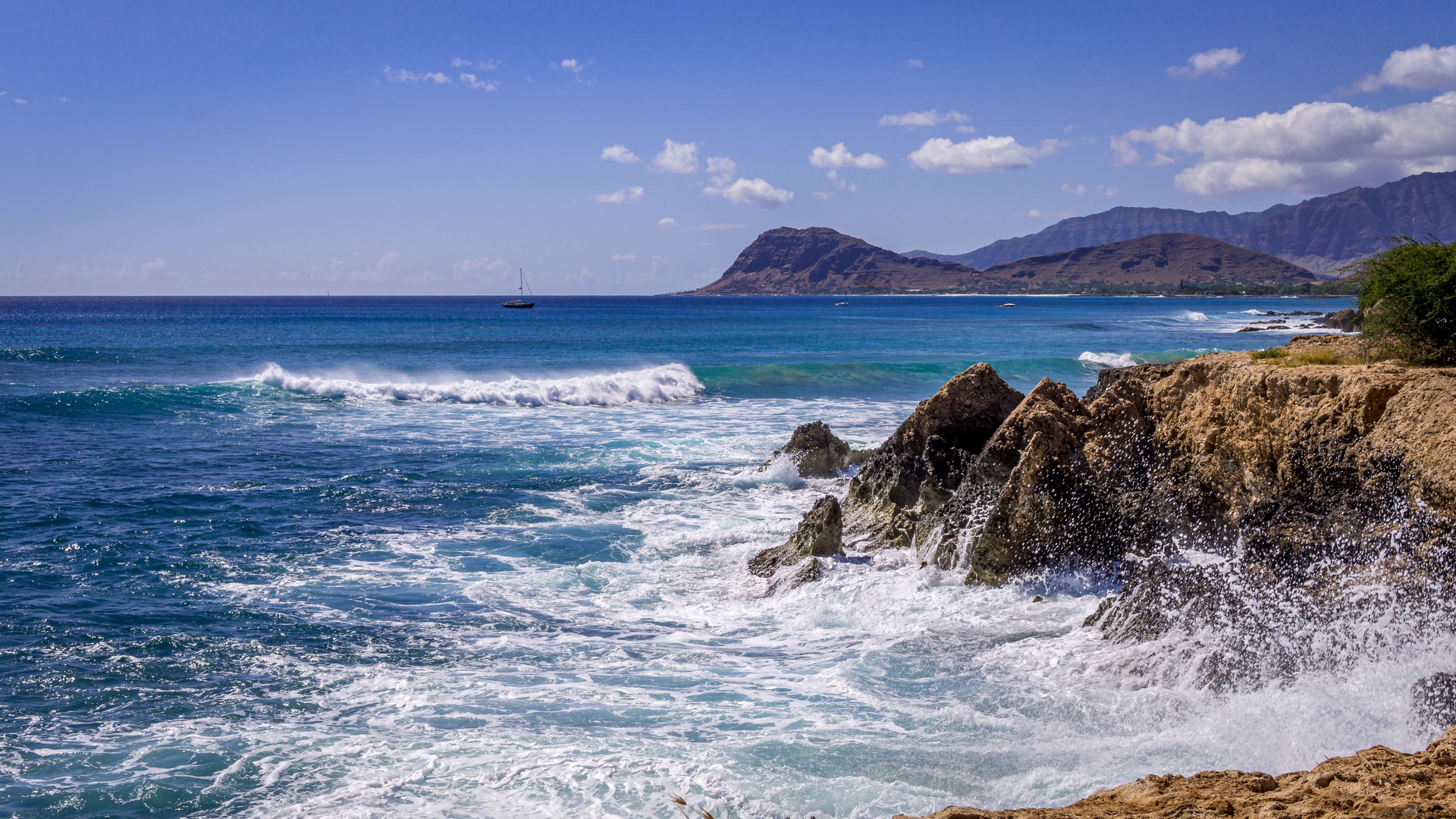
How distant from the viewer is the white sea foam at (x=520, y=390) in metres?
32.4

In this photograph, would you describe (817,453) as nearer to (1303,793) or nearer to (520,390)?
(1303,793)

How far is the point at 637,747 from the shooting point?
7289 mm

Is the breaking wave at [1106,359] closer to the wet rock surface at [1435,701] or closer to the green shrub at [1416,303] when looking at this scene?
the green shrub at [1416,303]

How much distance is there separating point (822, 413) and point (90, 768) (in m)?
22.7

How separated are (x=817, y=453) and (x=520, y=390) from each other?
17824mm

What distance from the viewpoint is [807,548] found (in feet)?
39.1

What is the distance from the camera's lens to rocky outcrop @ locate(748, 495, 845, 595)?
458 inches

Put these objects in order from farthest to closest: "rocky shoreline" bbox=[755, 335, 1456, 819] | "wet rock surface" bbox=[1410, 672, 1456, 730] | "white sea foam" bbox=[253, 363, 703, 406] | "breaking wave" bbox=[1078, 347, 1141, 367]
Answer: "breaking wave" bbox=[1078, 347, 1141, 367], "white sea foam" bbox=[253, 363, 703, 406], "rocky shoreline" bbox=[755, 335, 1456, 819], "wet rock surface" bbox=[1410, 672, 1456, 730]

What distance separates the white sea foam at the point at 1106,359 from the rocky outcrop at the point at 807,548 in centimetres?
3286

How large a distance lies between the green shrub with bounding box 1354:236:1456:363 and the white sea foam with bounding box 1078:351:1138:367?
30.5m

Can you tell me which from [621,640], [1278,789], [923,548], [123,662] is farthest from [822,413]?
[1278,789]

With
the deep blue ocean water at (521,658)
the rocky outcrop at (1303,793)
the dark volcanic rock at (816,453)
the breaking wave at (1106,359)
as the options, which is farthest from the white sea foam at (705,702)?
the breaking wave at (1106,359)

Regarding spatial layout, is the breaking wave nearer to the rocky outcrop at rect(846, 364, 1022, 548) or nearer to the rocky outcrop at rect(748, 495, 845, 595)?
the rocky outcrop at rect(846, 364, 1022, 548)

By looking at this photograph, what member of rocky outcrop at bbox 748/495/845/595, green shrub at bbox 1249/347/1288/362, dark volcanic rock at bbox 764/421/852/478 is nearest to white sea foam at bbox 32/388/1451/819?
rocky outcrop at bbox 748/495/845/595
